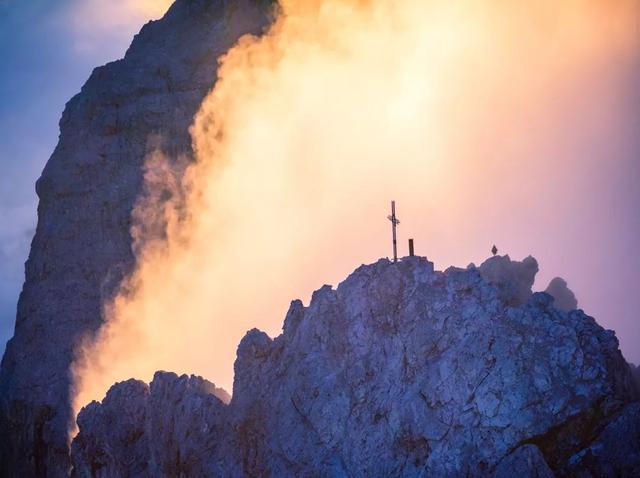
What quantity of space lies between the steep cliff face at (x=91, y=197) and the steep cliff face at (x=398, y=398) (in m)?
20.9

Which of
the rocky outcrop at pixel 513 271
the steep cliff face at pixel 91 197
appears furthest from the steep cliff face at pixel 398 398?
the steep cliff face at pixel 91 197

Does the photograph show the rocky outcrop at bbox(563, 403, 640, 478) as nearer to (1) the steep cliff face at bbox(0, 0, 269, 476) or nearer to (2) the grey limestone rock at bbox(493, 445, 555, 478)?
(2) the grey limestone rock at bbox(493, 445, 555, 478)

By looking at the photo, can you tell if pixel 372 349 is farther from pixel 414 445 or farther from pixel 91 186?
pixel 91 186

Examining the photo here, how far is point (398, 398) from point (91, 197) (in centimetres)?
6420

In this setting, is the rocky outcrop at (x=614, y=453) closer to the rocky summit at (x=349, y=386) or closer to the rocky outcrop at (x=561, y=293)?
the rocky summit at (x=349, y=386)

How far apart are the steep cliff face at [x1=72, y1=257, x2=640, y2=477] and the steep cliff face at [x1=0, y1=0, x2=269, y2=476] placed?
20.9 meters

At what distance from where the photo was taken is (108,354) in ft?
357

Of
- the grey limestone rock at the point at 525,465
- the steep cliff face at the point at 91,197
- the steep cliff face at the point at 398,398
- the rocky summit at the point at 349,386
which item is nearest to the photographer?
the grey limestone rock at the point at 525,465

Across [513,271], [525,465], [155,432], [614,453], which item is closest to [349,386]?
[525,465]

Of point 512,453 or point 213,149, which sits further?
point 213,149

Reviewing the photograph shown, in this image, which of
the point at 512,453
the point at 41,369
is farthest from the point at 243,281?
the point at 512,453

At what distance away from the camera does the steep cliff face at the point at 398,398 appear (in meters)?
64.4

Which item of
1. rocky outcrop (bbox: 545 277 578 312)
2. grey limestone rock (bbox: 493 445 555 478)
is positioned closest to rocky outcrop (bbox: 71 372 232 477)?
grey limestone rock (bbox: 493 445 555 478)

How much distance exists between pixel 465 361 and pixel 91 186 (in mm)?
69697
